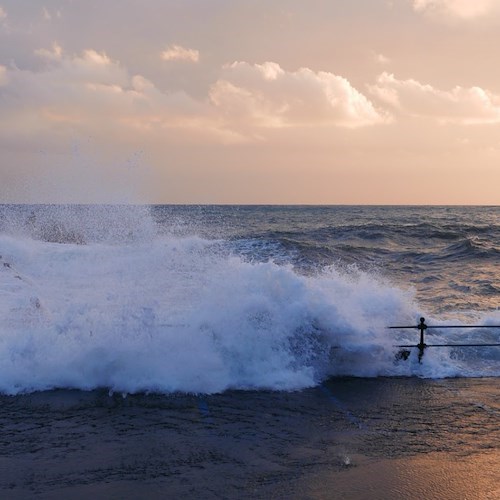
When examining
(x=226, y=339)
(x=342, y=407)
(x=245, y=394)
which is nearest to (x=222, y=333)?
(x=226, y=339)

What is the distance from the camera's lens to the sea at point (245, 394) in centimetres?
461

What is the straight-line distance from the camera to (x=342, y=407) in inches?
255

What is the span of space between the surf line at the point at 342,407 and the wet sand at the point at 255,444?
2 cm

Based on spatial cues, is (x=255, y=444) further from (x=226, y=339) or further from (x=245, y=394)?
(x=226, y=339)

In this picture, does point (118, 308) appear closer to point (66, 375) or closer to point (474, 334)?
point (66, 375)

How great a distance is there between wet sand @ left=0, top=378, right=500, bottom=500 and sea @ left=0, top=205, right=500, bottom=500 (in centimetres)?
2

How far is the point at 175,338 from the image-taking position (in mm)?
7582

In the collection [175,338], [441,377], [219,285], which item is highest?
[219,285]

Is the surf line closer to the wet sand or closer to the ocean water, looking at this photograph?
the wet sand

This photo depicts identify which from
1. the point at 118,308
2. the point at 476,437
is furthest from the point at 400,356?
the point at 118,308

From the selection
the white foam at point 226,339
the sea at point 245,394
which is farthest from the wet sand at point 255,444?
the white foam at point 226,339

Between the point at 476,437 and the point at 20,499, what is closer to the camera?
the point at 20,499

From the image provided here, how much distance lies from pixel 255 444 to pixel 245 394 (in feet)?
5.22

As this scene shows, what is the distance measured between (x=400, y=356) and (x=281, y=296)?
210 centimetres
